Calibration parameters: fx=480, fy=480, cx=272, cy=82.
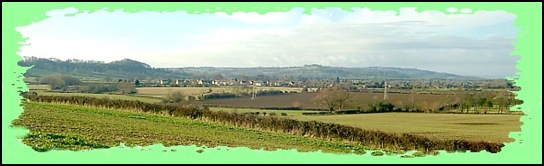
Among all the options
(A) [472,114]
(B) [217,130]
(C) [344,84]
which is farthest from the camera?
(C) [344,84]

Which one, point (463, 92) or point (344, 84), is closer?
point (463, 92)

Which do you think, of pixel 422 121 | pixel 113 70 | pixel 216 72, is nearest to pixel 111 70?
pixel 113 70

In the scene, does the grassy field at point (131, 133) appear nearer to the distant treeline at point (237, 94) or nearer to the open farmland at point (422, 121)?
the open farmland at point (422, 121)

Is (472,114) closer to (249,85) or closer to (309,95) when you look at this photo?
(309,95)

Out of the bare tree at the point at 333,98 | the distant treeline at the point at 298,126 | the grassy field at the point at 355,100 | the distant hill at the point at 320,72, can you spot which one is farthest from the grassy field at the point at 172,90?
the bare tree at the point at 333,98

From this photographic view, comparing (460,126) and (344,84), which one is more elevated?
(344,84)

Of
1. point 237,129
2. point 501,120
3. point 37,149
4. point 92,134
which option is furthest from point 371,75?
point 37,149
